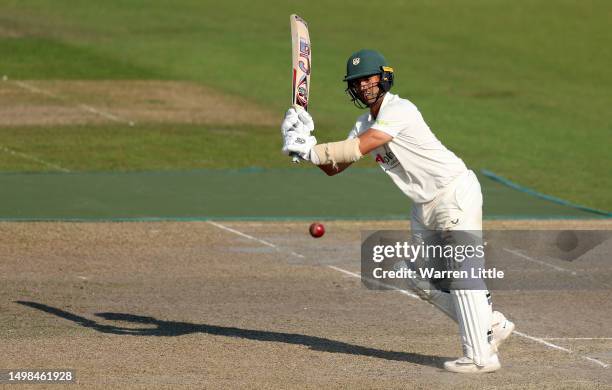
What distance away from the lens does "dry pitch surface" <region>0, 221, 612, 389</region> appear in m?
10.2

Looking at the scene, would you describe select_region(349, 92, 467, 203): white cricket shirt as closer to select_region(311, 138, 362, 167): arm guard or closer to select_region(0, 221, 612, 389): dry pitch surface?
select_region(311, 138, 362, 167): arm guard

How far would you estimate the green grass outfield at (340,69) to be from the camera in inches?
896

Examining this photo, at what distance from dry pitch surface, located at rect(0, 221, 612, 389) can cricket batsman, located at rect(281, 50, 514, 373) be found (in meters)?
0.32

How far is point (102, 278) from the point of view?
14109 millimetres

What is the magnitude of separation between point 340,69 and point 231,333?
2033 cm

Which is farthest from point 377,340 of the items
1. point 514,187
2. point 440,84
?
point 440,84

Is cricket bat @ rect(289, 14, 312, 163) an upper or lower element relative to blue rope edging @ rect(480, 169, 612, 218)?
upper

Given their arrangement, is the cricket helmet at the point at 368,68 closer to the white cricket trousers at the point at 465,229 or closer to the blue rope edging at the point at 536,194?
the white cricket trousers at the point at 465,229

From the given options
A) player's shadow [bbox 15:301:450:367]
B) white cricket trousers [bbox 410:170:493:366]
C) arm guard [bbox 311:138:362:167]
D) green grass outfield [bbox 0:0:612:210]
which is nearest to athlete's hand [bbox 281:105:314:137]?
arm guard [bbox 311:138:362:167]

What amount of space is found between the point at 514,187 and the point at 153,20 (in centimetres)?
1970

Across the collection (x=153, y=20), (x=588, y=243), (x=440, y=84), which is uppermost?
(x=153, y=20)

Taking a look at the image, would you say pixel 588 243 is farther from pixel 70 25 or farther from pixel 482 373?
pixel 70 25

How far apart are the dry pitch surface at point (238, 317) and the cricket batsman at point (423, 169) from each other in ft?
1.07

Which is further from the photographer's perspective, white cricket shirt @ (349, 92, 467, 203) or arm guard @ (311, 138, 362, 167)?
white cricket shirt @ (349, 92, 467, 203)
